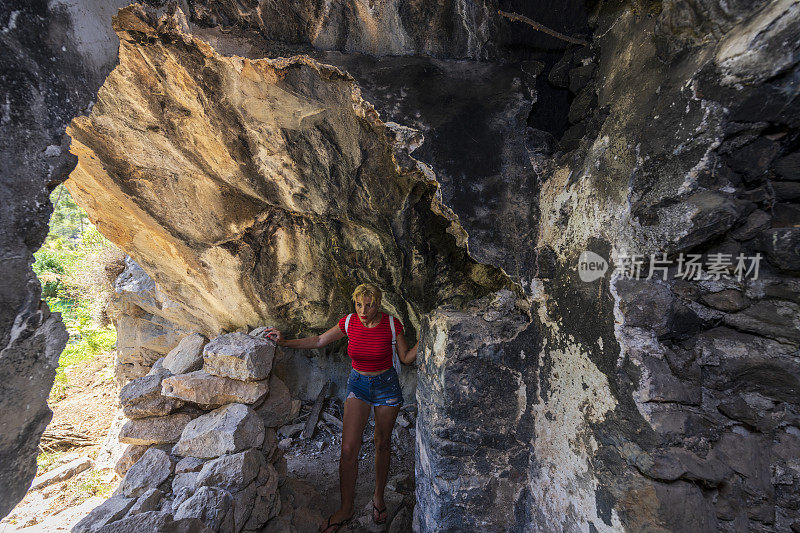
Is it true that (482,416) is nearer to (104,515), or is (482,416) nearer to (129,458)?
(104,515)

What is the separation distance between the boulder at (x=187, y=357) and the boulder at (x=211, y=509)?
1.37 metres

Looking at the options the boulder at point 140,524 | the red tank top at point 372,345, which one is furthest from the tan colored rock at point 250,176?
the boulder at point 140,524

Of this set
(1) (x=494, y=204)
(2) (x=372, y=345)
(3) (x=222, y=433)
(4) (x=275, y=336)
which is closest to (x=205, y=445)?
(3) (x=222, y=433)

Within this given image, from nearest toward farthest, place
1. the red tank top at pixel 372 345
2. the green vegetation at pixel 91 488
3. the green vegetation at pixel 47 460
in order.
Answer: the red tank top at pixel 372 345
the green vegetation at pixel 91 488
the green vegetation at pixel 47 460

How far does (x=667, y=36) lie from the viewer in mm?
1166

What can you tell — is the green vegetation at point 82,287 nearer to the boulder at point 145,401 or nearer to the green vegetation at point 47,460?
the green vegetation at point 47,460

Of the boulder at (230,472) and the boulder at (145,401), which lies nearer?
the boulder at (230,472)

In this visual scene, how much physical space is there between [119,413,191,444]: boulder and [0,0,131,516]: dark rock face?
1656mm

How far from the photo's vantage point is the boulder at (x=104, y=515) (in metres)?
1.60

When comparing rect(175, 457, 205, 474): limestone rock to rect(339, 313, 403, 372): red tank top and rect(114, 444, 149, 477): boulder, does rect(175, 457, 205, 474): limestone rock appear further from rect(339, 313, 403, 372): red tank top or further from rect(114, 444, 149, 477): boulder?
rect(339, 313, 403, 372): red tank top

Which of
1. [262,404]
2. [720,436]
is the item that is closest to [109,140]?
[262,404]

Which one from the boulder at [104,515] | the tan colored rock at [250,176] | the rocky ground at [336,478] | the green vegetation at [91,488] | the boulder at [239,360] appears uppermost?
the tan colored rock at [250,176]

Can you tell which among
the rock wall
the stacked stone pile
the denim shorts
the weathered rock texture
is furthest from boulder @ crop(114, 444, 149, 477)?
the rock wall

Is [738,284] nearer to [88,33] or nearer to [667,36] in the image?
[667,36]
